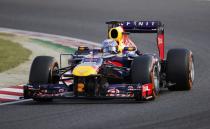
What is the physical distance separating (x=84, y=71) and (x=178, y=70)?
231 cm

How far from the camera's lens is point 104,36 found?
25969 mm

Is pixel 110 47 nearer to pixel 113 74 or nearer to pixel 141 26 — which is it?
pixel 113 74

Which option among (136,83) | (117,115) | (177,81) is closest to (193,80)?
(177,81)

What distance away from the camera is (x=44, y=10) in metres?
31.8

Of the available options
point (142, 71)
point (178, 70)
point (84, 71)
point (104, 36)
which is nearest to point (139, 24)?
point (178, 70)

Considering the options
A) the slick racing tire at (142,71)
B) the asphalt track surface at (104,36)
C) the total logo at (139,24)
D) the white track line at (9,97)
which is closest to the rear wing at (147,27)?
the total logo at (139,24)

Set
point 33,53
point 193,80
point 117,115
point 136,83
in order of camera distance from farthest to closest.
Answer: point 33,53, point 193,80, point 136,83, point 117,115

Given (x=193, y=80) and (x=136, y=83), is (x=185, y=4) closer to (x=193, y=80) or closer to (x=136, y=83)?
(x=193, y=80)

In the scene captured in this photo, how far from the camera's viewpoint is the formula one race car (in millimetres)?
13945

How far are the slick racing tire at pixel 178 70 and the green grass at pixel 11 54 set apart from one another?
16.3 feet

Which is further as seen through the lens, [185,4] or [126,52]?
[185,4]

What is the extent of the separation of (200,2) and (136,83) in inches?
754

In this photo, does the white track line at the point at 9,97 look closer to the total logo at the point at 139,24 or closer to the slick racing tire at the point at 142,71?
the slick racing tire at the point at 142,71

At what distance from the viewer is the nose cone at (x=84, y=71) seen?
13866mm
